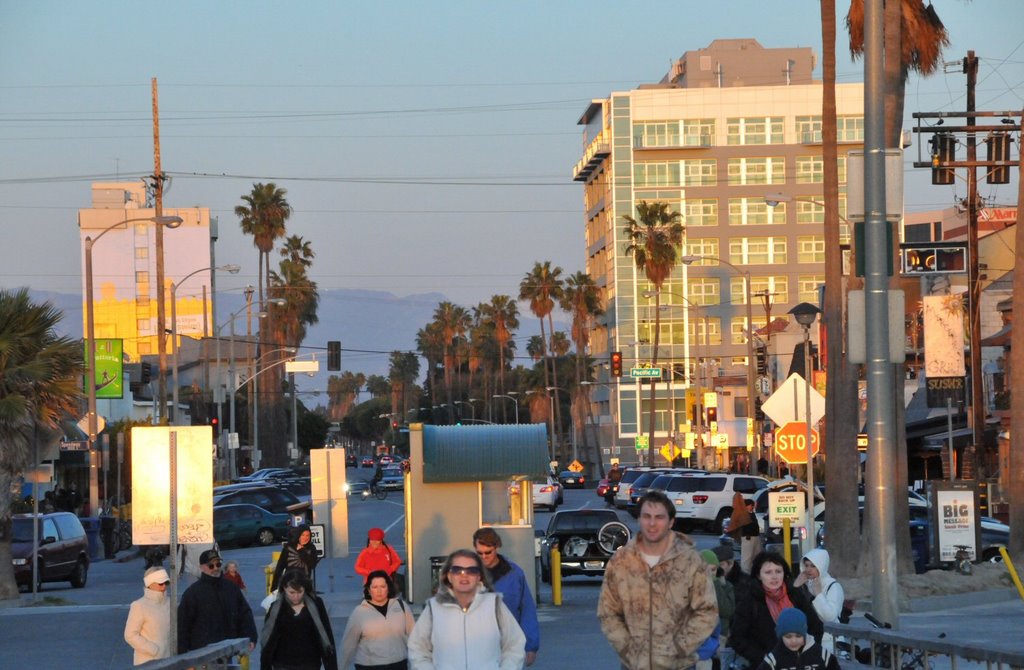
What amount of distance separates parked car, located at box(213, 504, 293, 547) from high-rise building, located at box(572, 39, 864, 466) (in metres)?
76.6

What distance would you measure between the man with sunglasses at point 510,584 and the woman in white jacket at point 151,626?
2833 mm

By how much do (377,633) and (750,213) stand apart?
116m

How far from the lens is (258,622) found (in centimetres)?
2311

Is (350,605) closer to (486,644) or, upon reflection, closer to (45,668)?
(45,668)

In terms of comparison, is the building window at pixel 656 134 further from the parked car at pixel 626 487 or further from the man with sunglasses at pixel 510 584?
the man with sunglasses at pixel 510 584

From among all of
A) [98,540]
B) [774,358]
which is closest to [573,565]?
[98,540]

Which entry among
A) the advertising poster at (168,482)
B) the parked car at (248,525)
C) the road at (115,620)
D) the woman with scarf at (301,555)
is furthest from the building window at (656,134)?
the advertising poster at (168,482)

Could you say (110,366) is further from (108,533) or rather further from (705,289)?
(705,289)

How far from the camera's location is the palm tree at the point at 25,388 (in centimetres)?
2725

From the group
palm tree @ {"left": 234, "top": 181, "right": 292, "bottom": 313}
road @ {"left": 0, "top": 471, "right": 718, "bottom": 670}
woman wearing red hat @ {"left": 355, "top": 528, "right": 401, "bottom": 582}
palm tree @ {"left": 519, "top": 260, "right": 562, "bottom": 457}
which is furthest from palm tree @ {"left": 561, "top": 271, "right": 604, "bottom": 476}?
woman wearing red hat @ {"left": 355, "top": 528, "right": 401, "bottom": 582}

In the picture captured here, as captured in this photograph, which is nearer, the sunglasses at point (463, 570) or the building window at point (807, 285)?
the sunglasses at point (463, 570)

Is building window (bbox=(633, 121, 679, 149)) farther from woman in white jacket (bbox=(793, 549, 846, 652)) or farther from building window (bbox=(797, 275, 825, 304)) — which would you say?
woman in white jacket (bbox=(793, 549, 846, 652))

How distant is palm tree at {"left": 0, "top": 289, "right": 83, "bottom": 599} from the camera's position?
27.2m

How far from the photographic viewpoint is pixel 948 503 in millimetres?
26453
